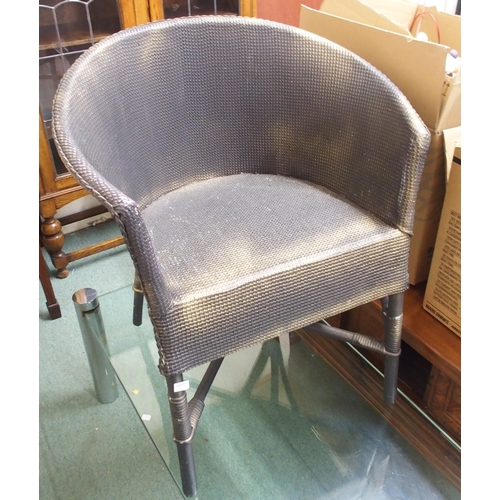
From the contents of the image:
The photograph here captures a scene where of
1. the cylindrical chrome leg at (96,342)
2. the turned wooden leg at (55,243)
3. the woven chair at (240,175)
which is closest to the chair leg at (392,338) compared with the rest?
the woven chair at (240,175)

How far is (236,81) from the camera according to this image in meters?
1.02

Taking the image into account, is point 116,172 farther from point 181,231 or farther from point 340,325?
point 340,325

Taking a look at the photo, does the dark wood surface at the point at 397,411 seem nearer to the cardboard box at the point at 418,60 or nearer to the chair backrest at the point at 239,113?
the cardboard box at the point at 418,60

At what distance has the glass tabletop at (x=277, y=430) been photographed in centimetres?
97

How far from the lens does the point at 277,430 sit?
1.08 metres

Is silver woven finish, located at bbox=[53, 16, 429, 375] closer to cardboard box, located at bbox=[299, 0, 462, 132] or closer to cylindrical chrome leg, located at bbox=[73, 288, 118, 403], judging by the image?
cardboard box, located at bbox=[299, 0, 462, 132]

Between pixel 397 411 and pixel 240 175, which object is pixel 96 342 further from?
pixel 397 411

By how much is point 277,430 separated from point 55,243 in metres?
0.87

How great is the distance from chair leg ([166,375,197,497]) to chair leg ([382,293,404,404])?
419 millimetres

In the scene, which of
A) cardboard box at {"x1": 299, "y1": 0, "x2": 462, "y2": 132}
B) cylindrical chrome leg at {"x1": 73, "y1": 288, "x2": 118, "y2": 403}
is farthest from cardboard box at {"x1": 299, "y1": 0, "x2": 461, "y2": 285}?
cylindrical chrome leg at {"x1": 73, "y1": 288, "x2": 118, "y2": 403}

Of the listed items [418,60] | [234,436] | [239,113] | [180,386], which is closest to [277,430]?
[234,436]
